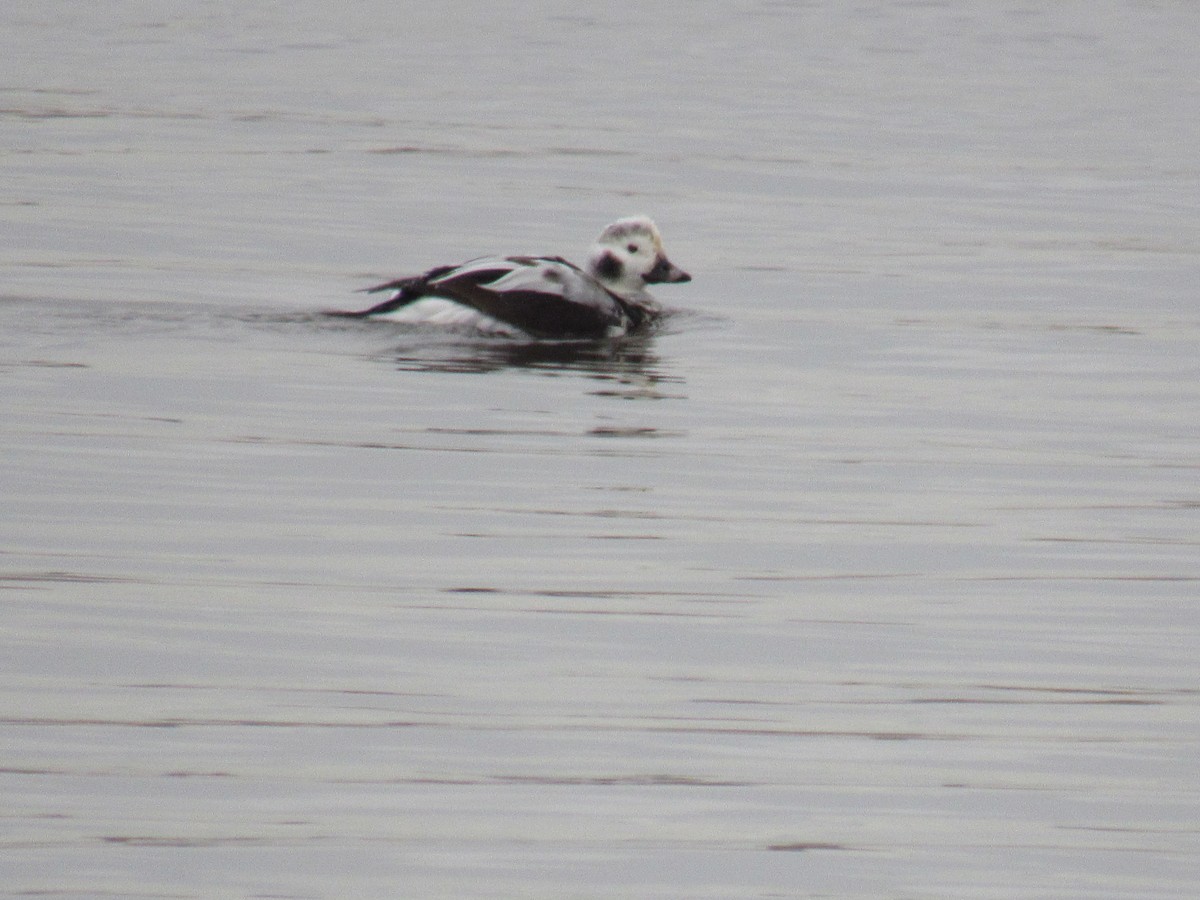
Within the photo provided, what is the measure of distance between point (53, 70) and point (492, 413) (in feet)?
59.6

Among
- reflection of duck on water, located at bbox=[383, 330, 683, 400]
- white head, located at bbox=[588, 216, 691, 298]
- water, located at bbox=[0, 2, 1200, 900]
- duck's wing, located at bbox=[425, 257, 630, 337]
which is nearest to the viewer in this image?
water, located at bbox=[0, 2, 1200, 900]

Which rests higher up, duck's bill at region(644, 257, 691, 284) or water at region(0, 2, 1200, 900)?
duck's bill at region(644, 257, 691, 284)

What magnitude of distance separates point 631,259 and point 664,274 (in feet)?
0.64

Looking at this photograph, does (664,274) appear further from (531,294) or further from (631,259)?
(531,294)

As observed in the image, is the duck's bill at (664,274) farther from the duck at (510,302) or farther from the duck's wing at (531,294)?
the duck's wing at (531,294)

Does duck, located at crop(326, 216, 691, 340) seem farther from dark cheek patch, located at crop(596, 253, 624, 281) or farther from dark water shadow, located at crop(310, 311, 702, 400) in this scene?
dark cheek patch, located at crop(596, 253, 624, 281)

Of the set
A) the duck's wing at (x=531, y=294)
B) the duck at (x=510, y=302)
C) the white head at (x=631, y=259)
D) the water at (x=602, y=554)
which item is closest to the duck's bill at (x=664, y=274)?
the white head at (x=631, y=259)

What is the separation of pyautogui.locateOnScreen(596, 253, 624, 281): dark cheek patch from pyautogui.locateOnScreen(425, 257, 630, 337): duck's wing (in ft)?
2.59

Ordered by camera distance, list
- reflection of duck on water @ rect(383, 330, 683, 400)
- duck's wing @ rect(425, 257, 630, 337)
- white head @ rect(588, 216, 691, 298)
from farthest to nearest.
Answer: white head @ rect(588, 216, 691, 298), duck's wing @ rect(425, 257, 630, 337), reflection of duck on water @ rect(383, 330, 683, 400)

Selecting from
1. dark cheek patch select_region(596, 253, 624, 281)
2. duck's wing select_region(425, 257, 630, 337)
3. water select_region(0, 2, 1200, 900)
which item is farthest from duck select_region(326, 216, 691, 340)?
dark cheek patch select_region(596, 253, 624, 281)

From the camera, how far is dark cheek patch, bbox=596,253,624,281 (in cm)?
1210

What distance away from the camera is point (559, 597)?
628 cm

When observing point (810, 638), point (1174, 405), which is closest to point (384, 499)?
point (810, 638)

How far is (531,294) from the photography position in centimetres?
1097
